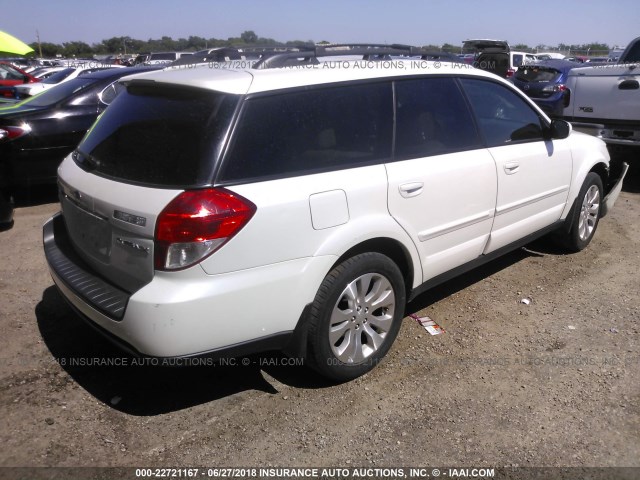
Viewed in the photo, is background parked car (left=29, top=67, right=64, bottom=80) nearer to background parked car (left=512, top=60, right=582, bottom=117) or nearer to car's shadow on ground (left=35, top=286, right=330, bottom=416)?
background parked car (left=512, top=60, right=582, bottom=117)

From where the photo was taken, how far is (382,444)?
2.76 m

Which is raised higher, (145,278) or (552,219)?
(145,278)

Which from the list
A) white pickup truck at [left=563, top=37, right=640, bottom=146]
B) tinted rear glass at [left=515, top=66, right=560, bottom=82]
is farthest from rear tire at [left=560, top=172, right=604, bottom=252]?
tinted rear glass at [left=515, top=66, right=560, bottom=82]

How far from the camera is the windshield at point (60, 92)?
21.5ft

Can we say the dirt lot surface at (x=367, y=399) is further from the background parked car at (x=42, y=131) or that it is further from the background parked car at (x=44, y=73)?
the background parked car at (x=44, y=73)

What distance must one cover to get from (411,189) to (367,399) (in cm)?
121

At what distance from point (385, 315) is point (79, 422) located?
5.74 ft

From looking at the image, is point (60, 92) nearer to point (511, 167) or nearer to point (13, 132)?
point (13, 132)

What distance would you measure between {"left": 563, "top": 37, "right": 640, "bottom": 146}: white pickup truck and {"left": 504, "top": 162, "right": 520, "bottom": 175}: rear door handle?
3570 millimetres

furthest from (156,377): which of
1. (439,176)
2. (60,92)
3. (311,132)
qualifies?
(60,92)

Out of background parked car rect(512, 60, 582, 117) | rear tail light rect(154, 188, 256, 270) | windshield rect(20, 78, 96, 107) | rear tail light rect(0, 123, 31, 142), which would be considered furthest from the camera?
background parked car rect(512, 60, 582, 117)

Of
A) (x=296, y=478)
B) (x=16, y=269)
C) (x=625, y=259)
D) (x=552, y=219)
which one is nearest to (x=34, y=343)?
(x=16, y=269)

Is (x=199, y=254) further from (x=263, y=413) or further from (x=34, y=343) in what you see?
(x=34, y=343)

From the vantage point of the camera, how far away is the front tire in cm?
292
